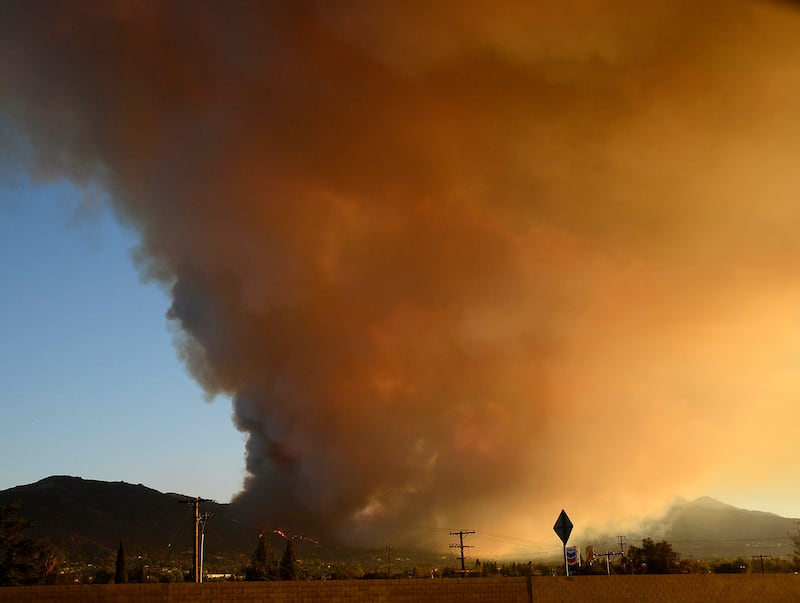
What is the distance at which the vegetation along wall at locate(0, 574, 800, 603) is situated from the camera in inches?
714

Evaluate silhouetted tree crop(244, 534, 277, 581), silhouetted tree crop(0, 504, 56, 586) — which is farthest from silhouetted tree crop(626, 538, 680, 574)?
silhouetted tree crop(0, 504, 56, 586)

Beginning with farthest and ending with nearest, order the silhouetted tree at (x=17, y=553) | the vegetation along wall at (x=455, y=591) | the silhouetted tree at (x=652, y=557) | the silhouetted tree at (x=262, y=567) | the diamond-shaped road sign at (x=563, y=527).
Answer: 1. the silhouetted tree at (x=652, y=557)
2. the silhouetted tree at (x=262, y=567)
3. the silhouetted tree at (x=17, y=553)
4. the diamond-shaped road sign at (x=563, y=527)
5. the vegetation along wall at (x=455, y=591)

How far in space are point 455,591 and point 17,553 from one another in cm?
4500

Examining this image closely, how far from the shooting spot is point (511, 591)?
22266mm

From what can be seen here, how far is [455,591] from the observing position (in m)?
21.4

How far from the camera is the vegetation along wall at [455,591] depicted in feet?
59.5

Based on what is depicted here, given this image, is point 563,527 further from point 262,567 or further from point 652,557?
point 652,557

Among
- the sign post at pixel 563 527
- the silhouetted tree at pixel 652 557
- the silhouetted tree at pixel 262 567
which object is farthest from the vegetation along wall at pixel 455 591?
the silhouetted tree at pixel 652 557

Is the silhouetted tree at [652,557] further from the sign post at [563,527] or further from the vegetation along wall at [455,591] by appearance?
the sign post at [563,527]

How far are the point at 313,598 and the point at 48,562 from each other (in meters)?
53.8

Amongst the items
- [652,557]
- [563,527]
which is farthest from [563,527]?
[652,557]

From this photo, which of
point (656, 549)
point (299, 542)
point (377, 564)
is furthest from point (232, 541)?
point (656, 549)

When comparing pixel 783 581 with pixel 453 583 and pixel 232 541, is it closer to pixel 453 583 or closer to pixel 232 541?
pixel 453 583

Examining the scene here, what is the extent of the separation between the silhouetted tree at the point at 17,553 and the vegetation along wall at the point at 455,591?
4164 centimetres
